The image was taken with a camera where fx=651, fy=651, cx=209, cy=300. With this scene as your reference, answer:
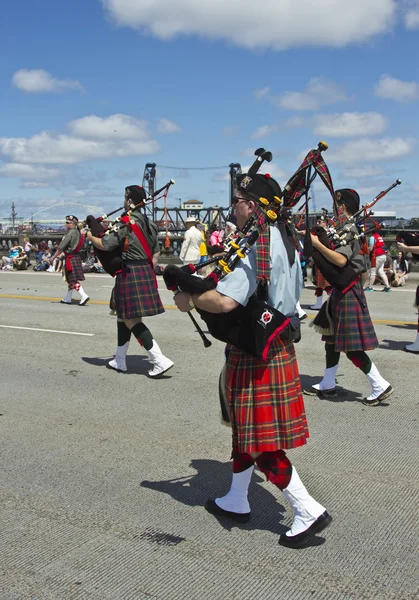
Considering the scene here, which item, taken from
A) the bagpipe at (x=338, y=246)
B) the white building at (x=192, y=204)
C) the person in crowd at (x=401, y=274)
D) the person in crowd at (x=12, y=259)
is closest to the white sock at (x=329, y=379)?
the bagpipe at (x=338, y=246)

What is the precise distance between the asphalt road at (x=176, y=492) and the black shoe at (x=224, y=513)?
5 cm

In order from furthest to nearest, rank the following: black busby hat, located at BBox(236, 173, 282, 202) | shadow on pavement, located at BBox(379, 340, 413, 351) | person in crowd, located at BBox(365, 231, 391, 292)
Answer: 1. person in crowd, located at BBox(365, 231, 391, 292)
2. shadow on pavement, located at BBox(379, 340, 413, 351)
3. black busby hat, located at BBox(236, 173, 282, 202)

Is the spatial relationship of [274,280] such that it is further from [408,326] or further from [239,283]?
[408,326]

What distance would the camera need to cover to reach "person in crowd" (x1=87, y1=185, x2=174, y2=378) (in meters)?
6.71

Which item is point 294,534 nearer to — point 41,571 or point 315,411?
point 41,571

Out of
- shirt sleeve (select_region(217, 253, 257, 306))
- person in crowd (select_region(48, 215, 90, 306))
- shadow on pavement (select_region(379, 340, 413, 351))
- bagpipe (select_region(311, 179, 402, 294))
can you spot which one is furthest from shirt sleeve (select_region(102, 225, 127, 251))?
person in crowd (select_region(48, 215, 90, 306))

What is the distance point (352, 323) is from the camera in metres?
5.78

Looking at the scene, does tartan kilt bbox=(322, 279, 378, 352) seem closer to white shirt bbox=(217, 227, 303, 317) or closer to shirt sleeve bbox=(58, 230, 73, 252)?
white shirt bbox=(217, 227, 303, 317)

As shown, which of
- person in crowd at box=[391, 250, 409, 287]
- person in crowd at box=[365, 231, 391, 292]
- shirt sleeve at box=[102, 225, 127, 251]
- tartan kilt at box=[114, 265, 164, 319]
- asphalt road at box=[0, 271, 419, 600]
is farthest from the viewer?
person in crowd at box=[391, 250, 409, 287]

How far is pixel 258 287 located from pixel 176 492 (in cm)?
155

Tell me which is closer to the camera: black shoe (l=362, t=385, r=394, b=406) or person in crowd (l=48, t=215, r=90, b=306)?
black shoe (l=362, t=385, r=394, b=406)

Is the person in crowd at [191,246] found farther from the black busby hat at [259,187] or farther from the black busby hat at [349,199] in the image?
the black busby hat at [259,187]

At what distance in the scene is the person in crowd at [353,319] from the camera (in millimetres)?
5723

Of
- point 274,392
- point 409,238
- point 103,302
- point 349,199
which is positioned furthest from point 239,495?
point 103,302
